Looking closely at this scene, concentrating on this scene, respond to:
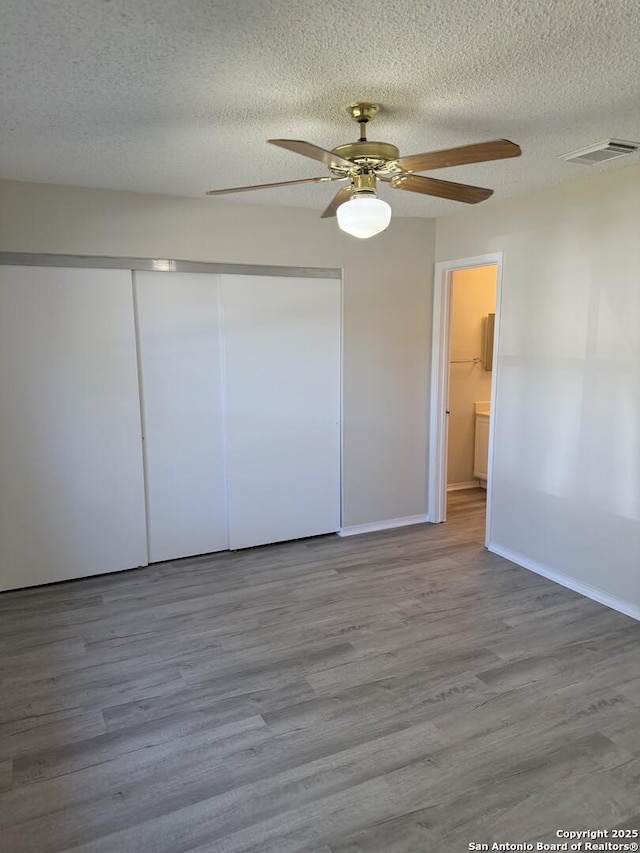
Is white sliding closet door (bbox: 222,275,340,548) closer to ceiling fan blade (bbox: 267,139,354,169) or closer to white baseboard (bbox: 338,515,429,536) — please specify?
white baseboard (bbox: 338,515,429,536)

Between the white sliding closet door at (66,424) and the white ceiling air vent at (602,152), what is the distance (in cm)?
277

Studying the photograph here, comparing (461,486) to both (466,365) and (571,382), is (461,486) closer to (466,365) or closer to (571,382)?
(466,365)

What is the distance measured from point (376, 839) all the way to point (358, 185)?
2.43 metres

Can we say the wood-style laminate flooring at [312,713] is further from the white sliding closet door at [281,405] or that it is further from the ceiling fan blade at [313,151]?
the ceiling fan blade at [313,151]

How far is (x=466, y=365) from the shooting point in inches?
232

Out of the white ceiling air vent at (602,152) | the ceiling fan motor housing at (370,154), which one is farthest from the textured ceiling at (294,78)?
the ceiling fan motor housing at (370,154)

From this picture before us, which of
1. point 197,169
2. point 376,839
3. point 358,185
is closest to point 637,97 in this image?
point 358,185

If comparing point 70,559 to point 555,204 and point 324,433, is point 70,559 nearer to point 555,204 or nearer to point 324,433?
point 324,433

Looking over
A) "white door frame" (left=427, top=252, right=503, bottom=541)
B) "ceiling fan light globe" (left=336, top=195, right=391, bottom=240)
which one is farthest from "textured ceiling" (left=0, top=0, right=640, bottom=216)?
"white door frame" (left=427, top=252, right=503, bottom=541)

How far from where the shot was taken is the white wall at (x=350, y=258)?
11.6 ft

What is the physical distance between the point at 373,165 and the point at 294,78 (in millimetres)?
440

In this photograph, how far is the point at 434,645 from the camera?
3.02 metres

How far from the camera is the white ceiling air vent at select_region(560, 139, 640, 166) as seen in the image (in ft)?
8.90

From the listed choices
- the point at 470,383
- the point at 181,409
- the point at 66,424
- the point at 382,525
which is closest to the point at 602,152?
the point at 181,409
